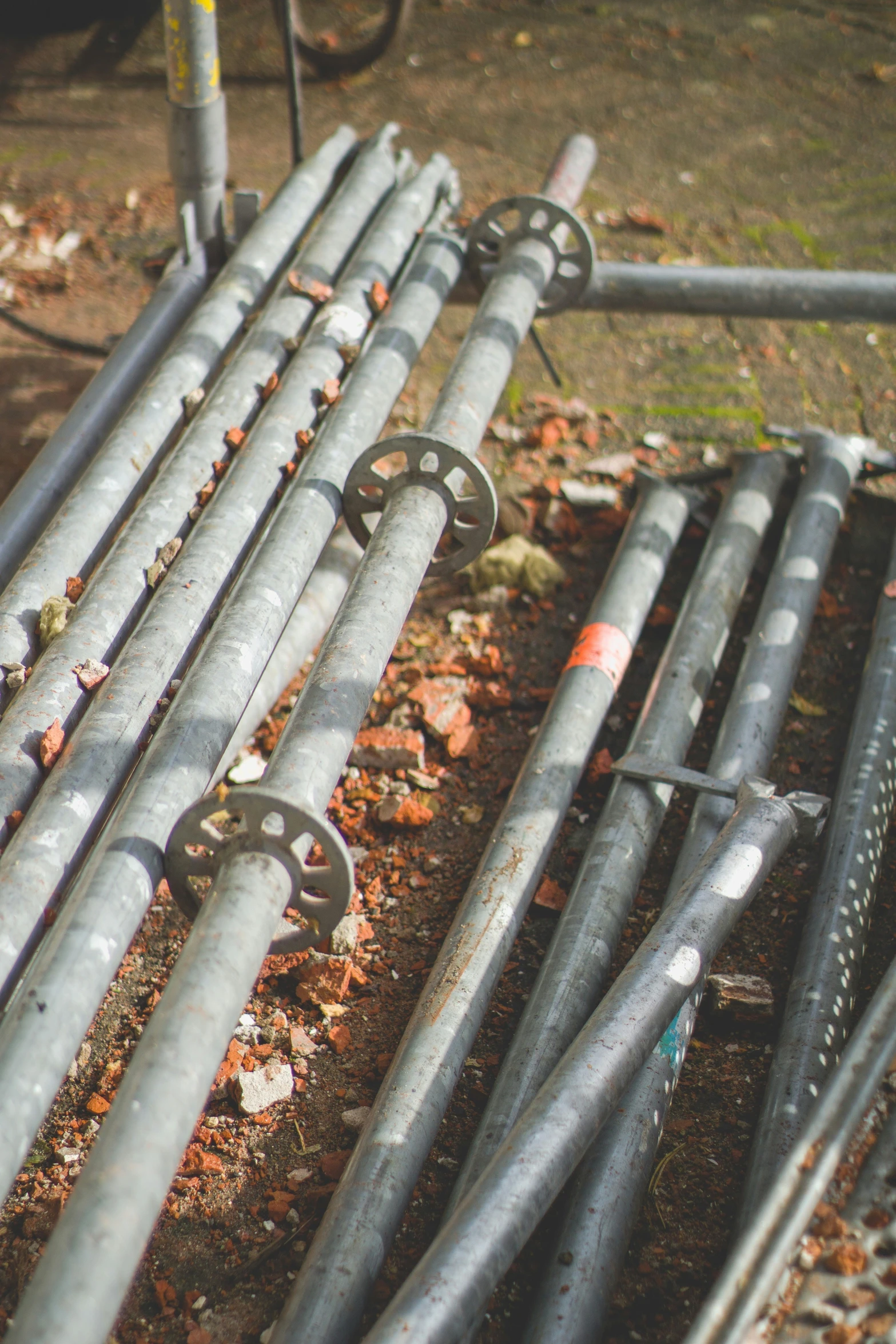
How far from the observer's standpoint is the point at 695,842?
3.05m

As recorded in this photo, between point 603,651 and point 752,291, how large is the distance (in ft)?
5.38

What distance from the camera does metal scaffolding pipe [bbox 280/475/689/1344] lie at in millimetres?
2150

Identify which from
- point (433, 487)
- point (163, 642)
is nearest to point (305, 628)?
point (433, 487)

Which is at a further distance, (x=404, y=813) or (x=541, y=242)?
(x=541, y=242)

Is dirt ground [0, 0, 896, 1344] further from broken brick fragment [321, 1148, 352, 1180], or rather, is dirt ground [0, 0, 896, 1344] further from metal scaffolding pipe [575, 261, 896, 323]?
metal scaffolding pipe [575, 261, 896, 323]

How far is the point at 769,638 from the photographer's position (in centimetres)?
357

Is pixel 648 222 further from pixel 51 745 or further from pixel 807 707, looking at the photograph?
pixel 51 745

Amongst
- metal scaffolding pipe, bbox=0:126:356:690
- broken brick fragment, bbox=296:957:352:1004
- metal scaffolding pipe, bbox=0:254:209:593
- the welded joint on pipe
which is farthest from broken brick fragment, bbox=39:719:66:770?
the welded joint on pipe

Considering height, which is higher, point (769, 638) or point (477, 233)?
point (477, 233)

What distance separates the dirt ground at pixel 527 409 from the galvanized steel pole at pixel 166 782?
762 millimetres

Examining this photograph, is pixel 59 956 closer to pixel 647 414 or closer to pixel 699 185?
pixel 647 414

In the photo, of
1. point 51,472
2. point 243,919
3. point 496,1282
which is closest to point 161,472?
point 51,472

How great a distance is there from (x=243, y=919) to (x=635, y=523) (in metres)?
2.46

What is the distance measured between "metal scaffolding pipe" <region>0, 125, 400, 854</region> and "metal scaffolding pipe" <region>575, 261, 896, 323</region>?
0.86 metres
